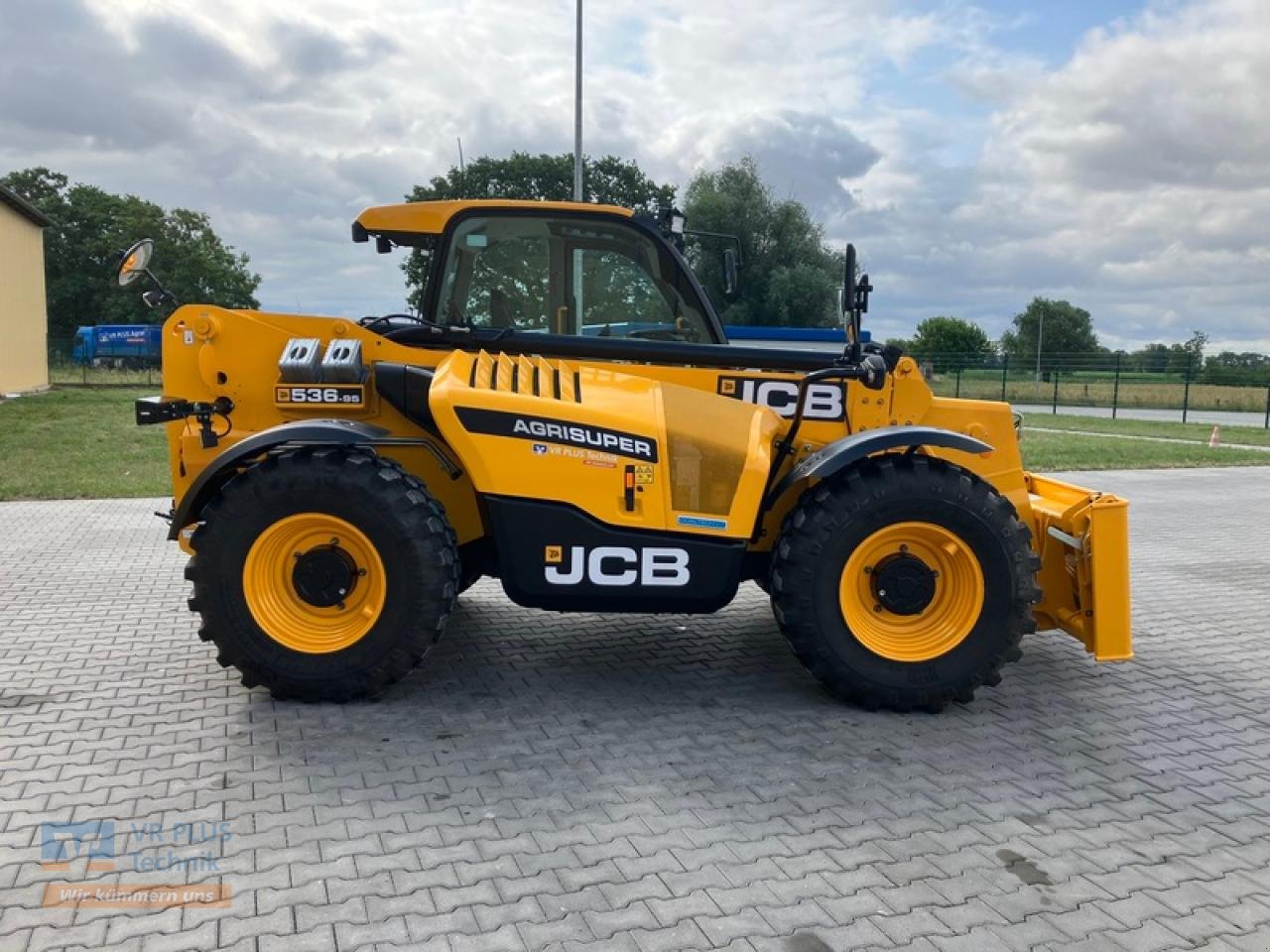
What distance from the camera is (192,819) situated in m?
3.48

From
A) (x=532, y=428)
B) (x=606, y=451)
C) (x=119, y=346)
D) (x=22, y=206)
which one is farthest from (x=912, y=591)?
(x=119, y=346)

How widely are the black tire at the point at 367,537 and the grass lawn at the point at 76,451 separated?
8112 millimetres

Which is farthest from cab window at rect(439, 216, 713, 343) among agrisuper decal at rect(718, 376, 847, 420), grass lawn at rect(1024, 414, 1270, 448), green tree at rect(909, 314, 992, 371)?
green tree at rect(909, 314, 992, 371)

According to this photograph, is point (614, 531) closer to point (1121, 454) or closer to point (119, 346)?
point (1121, 454)

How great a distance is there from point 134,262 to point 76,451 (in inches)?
504

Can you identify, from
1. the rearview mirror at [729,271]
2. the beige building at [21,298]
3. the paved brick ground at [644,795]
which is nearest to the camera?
the paved brick ground at [644,795]

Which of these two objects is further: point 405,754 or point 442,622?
point 442,622

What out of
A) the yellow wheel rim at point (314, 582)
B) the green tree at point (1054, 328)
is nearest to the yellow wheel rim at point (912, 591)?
the yellow wheel rim at point (314, 582)

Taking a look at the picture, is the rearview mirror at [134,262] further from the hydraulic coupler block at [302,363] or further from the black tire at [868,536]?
the black tire at [868,536]

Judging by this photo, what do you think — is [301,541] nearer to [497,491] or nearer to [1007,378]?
[497,491]

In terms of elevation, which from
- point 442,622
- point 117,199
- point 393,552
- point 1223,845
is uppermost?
point 117,199

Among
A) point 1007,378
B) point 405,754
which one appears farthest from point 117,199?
point 405,754

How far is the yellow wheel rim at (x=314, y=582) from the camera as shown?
4.48m

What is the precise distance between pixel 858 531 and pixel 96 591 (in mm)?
5167
